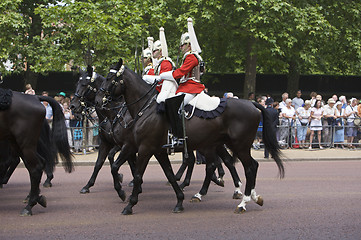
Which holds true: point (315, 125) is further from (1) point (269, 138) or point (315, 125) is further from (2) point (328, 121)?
(1) point (269, 138)

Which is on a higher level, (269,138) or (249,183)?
(269,138)

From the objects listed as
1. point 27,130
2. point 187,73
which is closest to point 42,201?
point 27,130

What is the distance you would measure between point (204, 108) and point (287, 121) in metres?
11.7

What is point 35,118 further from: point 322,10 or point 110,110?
point 322,10

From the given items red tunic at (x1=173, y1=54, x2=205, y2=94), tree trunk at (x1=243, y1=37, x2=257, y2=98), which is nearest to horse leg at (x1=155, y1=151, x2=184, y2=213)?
red tunic at (x1=173, y1=54, x2=205, y2=94)

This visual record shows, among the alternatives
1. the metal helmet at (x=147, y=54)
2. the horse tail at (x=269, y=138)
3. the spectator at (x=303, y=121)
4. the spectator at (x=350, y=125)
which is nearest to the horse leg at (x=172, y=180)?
the horse tail at (x=269, y=138)

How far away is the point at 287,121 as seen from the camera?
2033cm

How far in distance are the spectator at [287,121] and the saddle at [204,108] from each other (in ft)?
36.8

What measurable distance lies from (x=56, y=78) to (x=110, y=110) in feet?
72.6

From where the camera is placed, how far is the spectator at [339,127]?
20.8m

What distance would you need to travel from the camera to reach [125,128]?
33.6 feet

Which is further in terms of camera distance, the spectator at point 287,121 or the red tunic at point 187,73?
the spectator at point 287,121

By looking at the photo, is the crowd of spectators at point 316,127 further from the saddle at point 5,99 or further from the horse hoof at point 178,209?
the saddle at point 5,99

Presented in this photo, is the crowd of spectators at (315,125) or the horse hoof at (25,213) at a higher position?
the crowd of spectators at (315,125)
